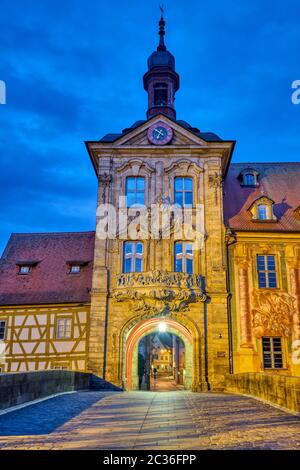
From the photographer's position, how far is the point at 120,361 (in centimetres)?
2381

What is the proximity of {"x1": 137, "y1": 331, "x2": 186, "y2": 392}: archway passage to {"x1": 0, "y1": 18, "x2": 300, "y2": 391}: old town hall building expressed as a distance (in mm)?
5056

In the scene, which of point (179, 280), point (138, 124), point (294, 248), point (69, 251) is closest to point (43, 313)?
point (69, 251)

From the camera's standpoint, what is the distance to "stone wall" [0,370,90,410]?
1080 centimetres

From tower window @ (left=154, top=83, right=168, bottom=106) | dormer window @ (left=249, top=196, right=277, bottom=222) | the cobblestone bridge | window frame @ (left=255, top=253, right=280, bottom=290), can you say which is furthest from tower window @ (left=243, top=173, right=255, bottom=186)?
the cobblestone bridge

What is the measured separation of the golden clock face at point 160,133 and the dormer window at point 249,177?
5.69 metres

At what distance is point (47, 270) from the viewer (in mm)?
28547

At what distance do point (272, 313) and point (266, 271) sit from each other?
92.2 inches

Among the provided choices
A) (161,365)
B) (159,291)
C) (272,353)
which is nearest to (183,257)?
(159,291)

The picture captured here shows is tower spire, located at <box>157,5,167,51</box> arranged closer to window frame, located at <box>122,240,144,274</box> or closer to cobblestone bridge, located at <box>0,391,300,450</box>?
window frame, located at <box>122,240,144,274</box>

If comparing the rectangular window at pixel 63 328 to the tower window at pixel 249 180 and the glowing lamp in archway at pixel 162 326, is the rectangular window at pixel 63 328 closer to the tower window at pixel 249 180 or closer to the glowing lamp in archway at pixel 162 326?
the glowing lamp in archway at pixel 162 326

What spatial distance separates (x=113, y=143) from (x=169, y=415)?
1954cm

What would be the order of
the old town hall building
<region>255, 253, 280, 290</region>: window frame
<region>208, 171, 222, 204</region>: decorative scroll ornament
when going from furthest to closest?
<region>208, 171, 222, 204</region>: decorative scroll ornament, <region>255, 253, 280, 290</region>: window frame, the old town hall building

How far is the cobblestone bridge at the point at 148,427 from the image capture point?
6996 millimetres

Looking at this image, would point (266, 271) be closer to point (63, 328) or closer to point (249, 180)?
point (249, 180)
